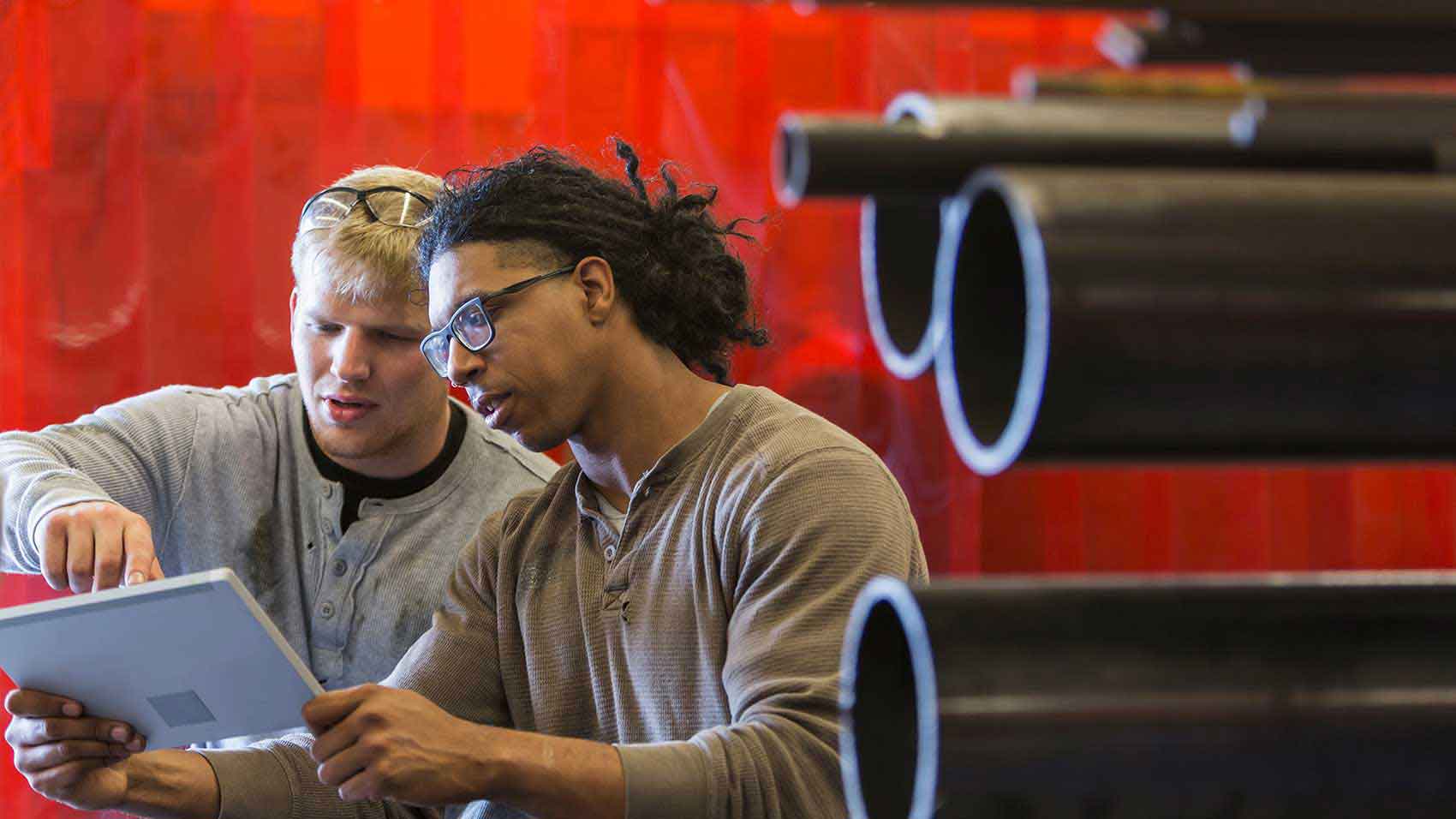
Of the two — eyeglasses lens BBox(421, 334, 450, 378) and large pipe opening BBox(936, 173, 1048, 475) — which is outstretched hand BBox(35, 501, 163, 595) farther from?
large pipe opening BBox(936, 173, 1048, 475)

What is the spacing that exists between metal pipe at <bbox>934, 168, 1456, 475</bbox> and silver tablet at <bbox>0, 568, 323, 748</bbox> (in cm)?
101

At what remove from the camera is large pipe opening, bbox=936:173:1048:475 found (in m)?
0.47

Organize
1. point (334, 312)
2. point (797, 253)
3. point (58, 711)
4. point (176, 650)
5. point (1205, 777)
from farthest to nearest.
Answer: point (797, 253) < point (334, 312) < point (58, 711) < point (176, 650) < point (1205, 777)

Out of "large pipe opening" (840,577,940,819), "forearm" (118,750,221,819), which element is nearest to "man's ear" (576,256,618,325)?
"forearm" (118,750,221,819)

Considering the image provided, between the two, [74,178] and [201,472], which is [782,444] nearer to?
[201,472]

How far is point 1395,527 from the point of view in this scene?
2.69m

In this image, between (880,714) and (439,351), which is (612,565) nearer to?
(439,351)

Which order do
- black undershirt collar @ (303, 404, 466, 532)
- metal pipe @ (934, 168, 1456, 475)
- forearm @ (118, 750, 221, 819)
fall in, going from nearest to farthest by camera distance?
1. metal pipe @ (934, 168, 1456, 475)
2. forearm @ (118, 750, 221, 819)
3. black undershirt collar @ (303, 404, 466, 532)

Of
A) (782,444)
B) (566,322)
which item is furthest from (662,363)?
(782,444)

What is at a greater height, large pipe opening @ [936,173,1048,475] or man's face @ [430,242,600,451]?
large pipe opening @ [936,173,1048,475]

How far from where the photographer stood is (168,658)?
1440 millimetres

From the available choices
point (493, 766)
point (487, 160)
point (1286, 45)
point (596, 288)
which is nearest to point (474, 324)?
point (596, 288)

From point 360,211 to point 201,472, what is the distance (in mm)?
374

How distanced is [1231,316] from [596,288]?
49.7 inches
